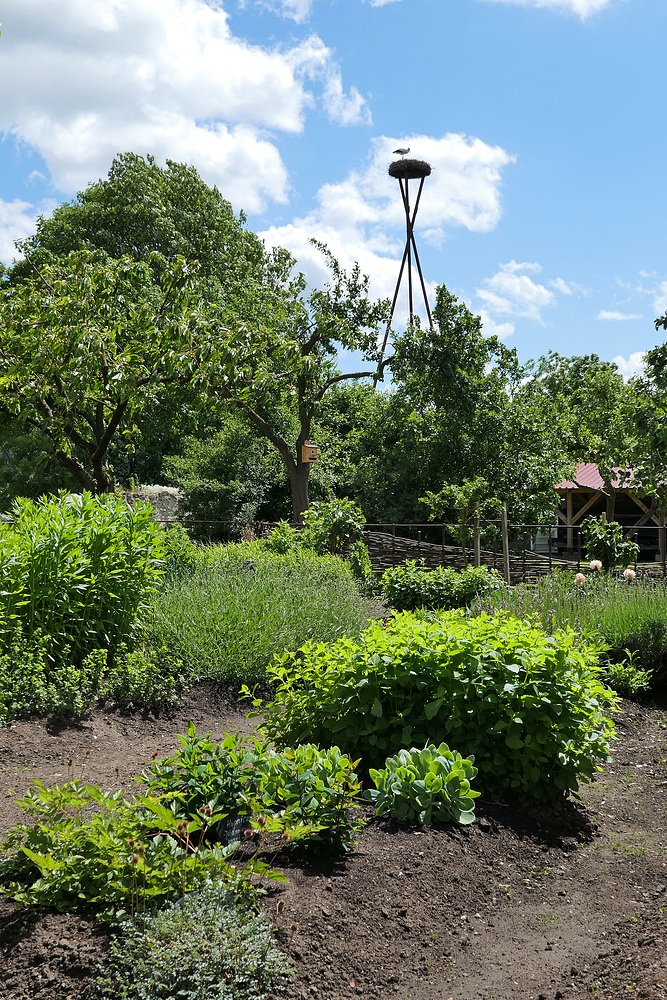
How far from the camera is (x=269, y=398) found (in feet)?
53.6

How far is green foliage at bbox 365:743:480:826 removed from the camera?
3732 millimetres

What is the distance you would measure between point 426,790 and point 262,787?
79 cm

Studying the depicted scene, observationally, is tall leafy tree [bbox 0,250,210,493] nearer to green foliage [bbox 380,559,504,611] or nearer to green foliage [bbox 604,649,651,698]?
→ green foliage [bbox 380,559,504,611]

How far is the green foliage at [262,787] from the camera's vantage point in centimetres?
332

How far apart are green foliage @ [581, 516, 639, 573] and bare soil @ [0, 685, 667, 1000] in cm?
730

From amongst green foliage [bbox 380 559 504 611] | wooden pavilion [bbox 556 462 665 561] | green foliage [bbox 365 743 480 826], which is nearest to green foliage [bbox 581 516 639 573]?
green foliage [bbox 380 559 504 611]

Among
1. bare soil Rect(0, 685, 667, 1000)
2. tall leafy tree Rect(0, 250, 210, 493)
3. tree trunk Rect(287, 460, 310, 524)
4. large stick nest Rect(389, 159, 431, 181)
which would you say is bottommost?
bare soil Rect(0, 685, 667, 1000)

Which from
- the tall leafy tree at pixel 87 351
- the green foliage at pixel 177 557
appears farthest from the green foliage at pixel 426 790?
the tall leafy tree at pixel 87 351

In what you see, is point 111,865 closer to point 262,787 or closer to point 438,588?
point 262,787

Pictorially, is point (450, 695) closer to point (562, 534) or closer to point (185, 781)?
point (185, 781)

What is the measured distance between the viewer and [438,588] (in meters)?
10.4

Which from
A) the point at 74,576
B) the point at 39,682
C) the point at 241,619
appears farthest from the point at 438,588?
the point at 39,682

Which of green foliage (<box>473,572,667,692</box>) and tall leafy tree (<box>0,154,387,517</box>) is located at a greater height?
tall leafy tree (<box>0,154,387,517</box>)

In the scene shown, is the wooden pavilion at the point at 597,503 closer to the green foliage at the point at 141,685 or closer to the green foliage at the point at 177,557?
the green foliage at the point at 177,557
